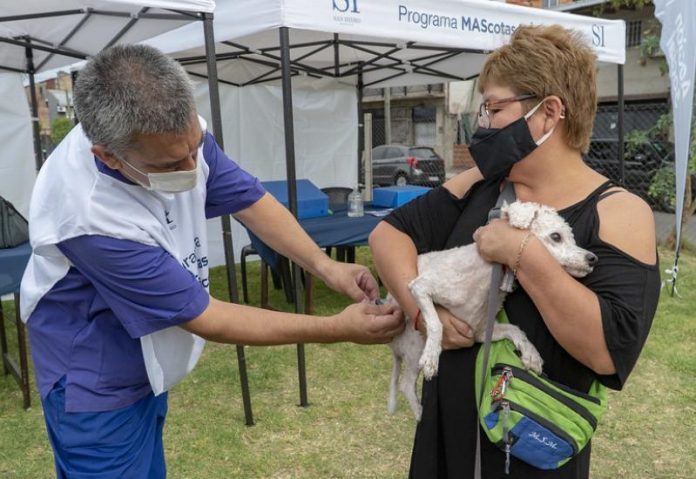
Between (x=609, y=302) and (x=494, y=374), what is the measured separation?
0.34 meters

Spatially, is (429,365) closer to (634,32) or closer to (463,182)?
(463,182)

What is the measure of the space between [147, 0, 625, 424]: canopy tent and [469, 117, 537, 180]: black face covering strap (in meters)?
0.26

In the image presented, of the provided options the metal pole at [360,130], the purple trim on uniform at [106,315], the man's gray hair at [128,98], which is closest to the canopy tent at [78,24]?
the man's gray hair at [128,98]

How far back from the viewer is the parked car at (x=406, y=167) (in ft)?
54.2

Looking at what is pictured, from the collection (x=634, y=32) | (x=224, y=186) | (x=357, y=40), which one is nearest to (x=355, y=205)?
(x=357, y=40)

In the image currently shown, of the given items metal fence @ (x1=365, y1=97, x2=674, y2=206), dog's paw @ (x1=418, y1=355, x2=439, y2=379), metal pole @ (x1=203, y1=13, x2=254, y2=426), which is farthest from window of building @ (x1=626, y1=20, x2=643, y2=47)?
dog's paw @ (x1=418, y1=355, x2=439, y2=379)

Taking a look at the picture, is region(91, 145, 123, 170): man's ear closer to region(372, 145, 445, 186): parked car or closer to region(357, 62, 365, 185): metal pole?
region(357, 62, 365, 185): metal pole

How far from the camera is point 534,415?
137cm

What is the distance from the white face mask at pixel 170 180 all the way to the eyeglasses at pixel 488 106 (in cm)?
81

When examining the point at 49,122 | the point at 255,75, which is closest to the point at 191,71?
the point at 255,75

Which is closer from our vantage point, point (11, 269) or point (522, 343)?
point (522, 343)

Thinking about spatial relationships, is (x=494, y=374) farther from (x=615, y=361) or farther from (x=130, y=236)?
(x=130, y=236)

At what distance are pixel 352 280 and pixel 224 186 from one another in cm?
56

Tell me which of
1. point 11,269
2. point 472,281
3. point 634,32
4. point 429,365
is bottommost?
point 11,269
